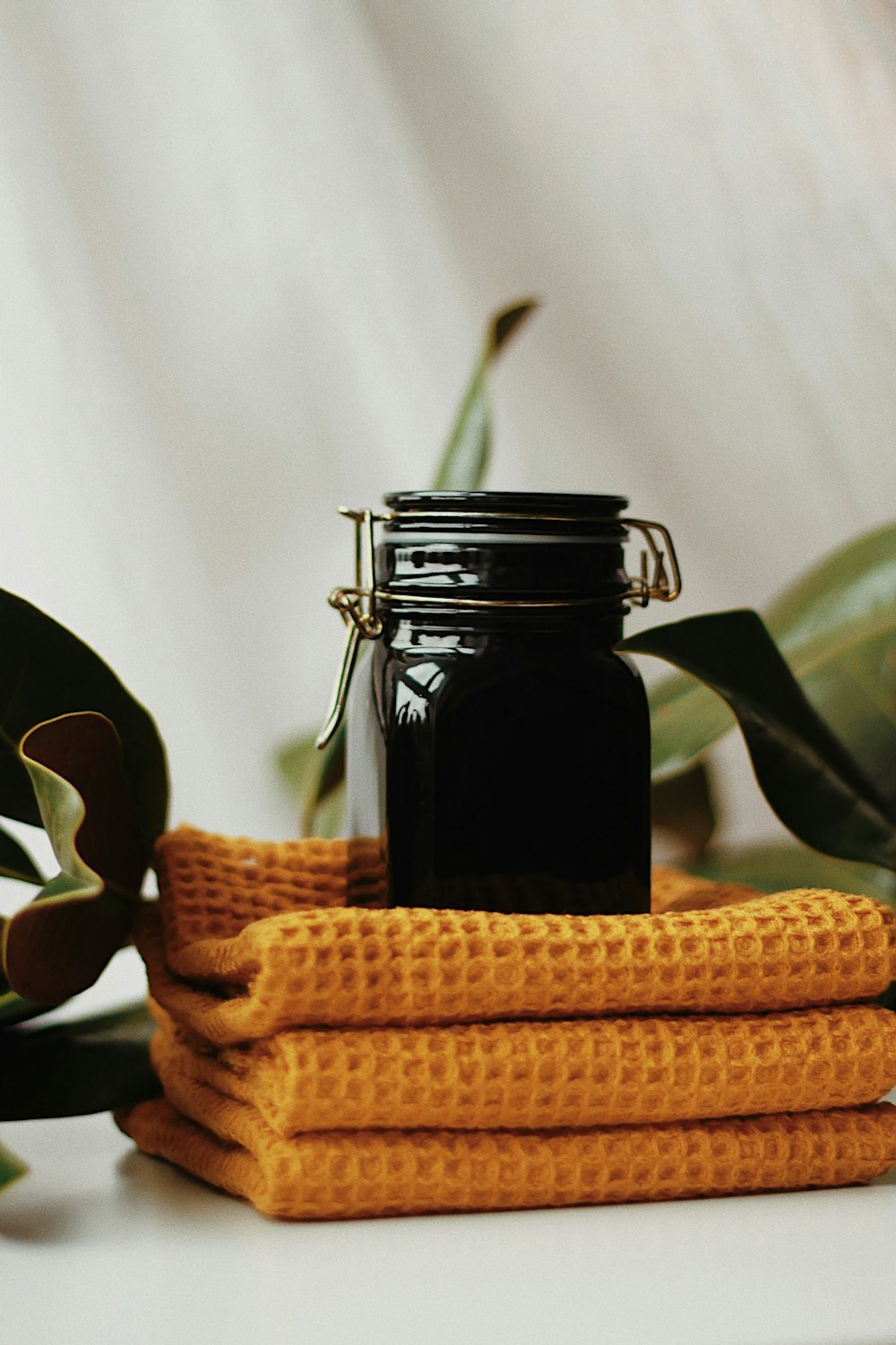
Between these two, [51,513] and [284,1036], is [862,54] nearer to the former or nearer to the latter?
[51,513]

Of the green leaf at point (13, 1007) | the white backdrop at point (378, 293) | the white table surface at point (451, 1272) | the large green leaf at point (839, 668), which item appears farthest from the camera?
the white backdrop at point (378, 293)

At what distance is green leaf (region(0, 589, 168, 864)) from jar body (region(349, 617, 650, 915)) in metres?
0.11

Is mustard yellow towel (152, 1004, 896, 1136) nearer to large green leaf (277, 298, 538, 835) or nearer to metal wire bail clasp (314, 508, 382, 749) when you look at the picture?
metal wire bail clasp (314, 508, 382, 749)

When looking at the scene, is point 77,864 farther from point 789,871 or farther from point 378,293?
point 378,293

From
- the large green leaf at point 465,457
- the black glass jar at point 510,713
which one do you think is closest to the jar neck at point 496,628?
the black glass jar at point 510,713

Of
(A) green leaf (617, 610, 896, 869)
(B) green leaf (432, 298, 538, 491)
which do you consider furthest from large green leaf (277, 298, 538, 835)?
(A) green leaf (617, 610, 896, 869)

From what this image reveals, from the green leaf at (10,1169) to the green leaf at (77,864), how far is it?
62 millimetres

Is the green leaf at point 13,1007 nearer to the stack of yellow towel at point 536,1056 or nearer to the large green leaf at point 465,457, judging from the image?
the stack of yellow towel at point 536,1056

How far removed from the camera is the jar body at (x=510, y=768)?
42 centimetres

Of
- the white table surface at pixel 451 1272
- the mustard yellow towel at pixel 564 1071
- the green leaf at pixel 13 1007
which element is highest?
the green leaf at pixel 13 1007

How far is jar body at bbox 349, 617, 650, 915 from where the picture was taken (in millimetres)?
419

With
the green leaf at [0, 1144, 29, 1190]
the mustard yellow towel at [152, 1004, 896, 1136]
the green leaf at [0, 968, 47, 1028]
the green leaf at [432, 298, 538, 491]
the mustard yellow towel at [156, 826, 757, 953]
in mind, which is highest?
the green leaf at [432, 298, 538, 491]

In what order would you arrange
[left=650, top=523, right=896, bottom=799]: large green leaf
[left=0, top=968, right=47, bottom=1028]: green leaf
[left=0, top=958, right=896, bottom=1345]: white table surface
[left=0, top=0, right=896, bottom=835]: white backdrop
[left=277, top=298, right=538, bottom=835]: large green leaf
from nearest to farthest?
[left=0, top=958, right=896, bottom=1345]: white table surface, [left=0, top=968, right=47, bottom=1028]: green leaf, [left=650, top=523, right=896, bottom=799]: large green leaf, [left=277, top=298, right=538, bottom=835]: large green leaf, [left=0, top=0, right=896, bottom=835]: white backdrop

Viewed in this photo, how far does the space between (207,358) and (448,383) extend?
145mm
